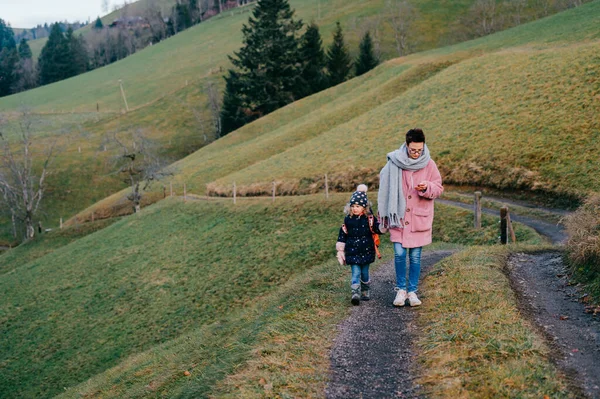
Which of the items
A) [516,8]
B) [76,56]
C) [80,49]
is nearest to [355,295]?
[516,8]

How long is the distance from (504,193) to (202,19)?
175408 mm

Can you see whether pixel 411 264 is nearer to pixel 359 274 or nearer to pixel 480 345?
pixel 359 274

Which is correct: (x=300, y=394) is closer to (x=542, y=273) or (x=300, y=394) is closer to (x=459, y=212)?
(x=542, y=273)

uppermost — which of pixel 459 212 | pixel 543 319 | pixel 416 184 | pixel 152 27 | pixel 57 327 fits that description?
pixel 152 27

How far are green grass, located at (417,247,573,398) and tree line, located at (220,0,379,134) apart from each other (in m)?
74.0

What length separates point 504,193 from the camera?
27141 millimetres

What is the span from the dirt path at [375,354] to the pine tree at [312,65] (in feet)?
244

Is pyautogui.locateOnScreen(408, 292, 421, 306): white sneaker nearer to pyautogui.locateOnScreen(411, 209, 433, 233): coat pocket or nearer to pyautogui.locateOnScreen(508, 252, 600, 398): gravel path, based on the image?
pyautogui.locateOnScreen(411, 209, 433, 233): coat pocket

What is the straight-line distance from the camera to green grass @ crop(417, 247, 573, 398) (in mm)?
7230

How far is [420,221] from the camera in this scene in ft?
35.8

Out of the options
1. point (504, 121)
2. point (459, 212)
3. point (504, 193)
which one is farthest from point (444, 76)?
point (459, 212)

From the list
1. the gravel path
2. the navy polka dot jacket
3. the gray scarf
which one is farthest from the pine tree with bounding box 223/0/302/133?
the gray scarf

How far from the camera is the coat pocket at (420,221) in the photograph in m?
10.9

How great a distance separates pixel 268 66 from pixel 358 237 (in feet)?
244
